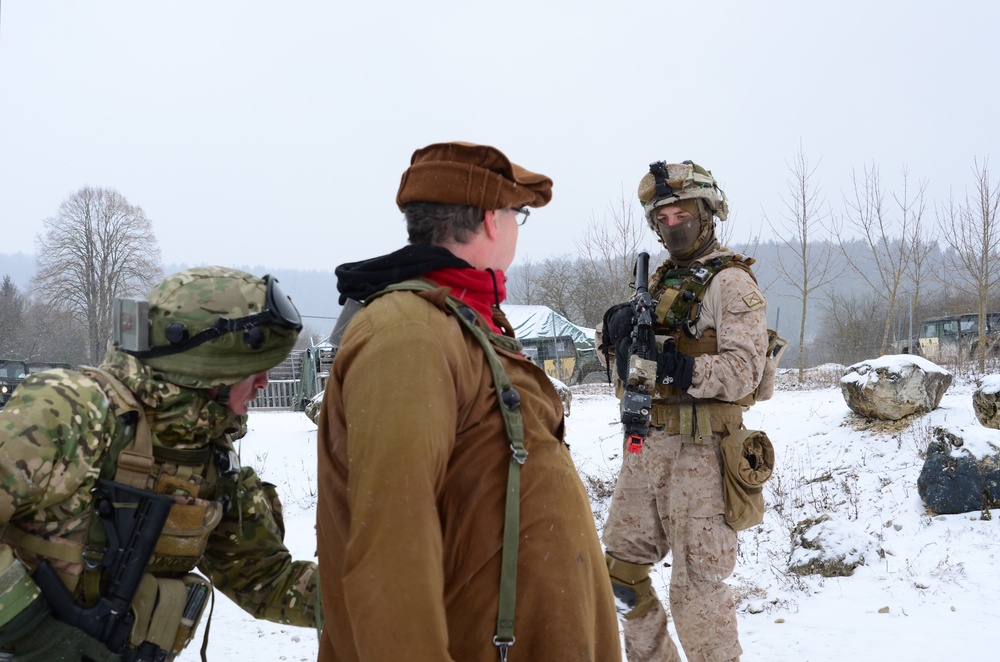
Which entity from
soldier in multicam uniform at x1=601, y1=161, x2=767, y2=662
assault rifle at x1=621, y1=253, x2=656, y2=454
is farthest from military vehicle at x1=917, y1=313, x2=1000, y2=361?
assault rifle at x1=621, y1=253, x2=656, y2=454

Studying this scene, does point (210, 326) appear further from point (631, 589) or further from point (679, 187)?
point (679, 187)

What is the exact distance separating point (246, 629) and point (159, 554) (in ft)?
10.2

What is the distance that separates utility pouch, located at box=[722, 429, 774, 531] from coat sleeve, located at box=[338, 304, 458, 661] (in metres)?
2.09

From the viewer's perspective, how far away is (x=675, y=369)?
10.5 ft

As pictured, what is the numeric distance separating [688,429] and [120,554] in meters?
2.29

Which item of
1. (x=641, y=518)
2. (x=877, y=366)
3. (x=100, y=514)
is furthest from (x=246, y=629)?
(x=877, y=366)

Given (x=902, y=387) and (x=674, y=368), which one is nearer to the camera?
(x=674, y=368)

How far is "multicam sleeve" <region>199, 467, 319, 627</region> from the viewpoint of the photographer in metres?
2.29

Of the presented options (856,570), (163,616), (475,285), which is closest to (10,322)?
(856,570)

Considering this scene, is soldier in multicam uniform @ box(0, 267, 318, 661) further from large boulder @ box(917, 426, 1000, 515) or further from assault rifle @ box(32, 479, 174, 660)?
large boulder @ box(917, 426, 1000, 515)

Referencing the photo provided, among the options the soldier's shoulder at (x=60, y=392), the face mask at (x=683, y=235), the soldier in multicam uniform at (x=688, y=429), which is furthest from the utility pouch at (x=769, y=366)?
the soldier's shoulder at (x=60, y=392)

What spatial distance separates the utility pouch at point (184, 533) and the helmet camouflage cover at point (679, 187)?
7.92 ft

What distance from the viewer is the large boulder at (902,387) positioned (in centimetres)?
843

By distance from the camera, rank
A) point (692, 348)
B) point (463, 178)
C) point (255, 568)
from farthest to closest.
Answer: point (692, 348) → point (255, 568) → point (463, 178)
